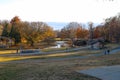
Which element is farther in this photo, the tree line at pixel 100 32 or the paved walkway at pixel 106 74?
the tree line at pixel 100 32

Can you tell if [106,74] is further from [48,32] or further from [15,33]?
[15,33]

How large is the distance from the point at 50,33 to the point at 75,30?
41.6 feet

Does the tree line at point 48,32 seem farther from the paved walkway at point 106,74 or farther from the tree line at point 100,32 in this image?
the paved walkway at point 106,74

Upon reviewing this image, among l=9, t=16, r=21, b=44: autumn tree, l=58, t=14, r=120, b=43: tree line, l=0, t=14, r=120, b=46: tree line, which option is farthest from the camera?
l=9, t=16, r=21, b=44: autumn tree

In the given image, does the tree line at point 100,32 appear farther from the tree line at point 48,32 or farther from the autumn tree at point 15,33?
the autumn tree at point 15,33

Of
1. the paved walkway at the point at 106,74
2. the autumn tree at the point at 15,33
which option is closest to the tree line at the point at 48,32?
the autumn tree at the point at 15,33

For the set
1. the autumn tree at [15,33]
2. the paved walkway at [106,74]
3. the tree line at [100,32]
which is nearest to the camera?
the paved walkway at [106,74]

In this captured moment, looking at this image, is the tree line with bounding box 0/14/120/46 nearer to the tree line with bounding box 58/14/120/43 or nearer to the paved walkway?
the tree line with bounding box 58/14/120/43

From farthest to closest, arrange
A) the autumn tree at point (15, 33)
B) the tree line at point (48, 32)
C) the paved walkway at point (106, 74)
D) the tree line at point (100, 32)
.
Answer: the autumn tree at point (15, 33) < the tree line at point (48, 32) < the tree line at point (100, 32) < the paved walkway at point (106, 74)

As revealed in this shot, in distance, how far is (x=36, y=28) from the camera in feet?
318

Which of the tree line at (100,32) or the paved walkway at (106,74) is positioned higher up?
the tree line at (100,32)

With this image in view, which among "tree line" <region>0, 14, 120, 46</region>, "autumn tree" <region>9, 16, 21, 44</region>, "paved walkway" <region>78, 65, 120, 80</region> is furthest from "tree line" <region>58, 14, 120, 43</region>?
"paved walkway" <region>78, 65, 120, 80</region>

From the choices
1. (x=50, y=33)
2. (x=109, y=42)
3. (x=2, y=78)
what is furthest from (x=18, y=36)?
(x=2, y=78)

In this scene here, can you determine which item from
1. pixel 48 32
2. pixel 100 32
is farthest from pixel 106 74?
pixel 100 32
